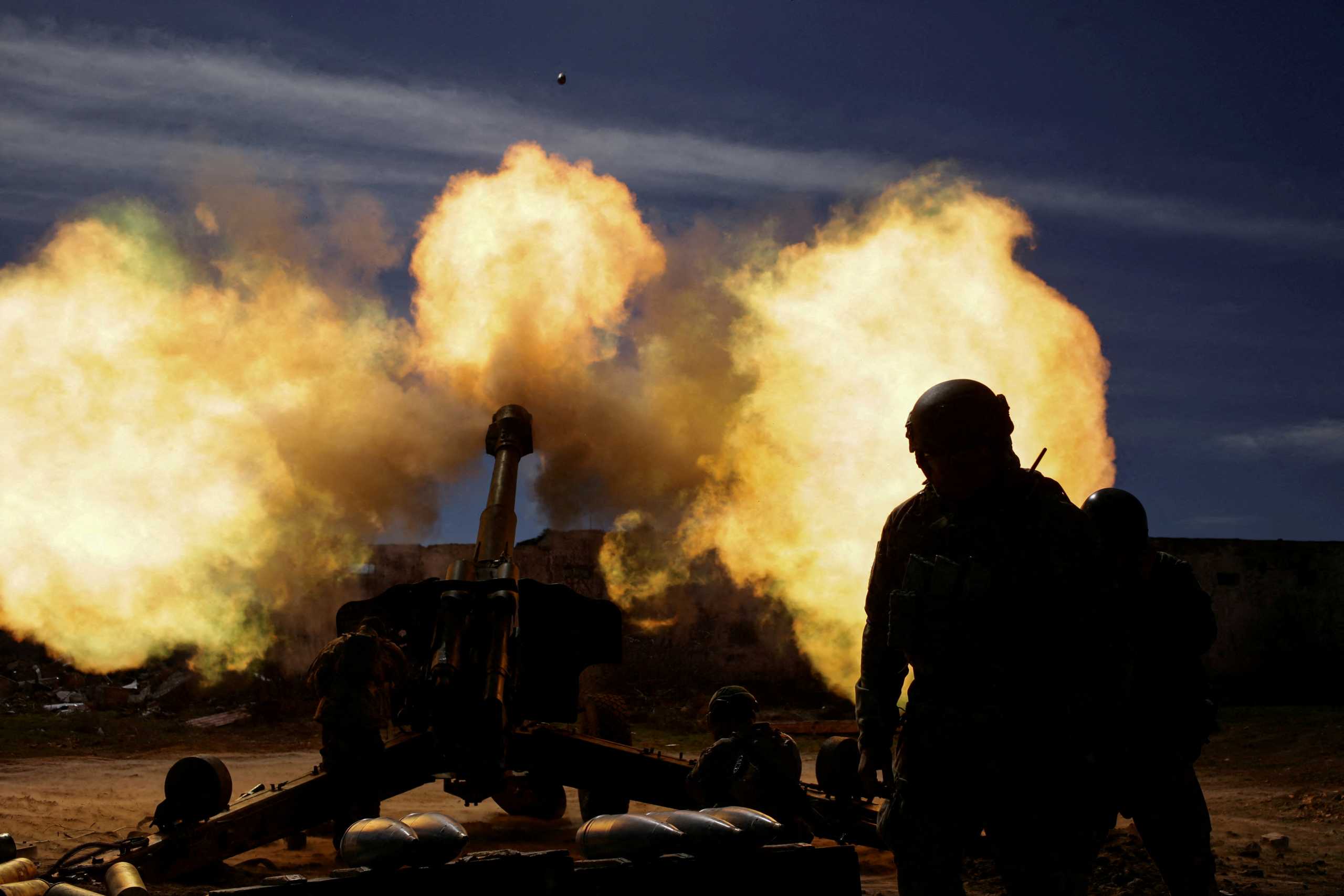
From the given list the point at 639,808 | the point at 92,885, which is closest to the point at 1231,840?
the point at 639,808

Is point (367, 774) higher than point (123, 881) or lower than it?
higher

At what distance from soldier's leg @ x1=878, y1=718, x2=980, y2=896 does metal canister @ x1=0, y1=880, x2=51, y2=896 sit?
3.34m

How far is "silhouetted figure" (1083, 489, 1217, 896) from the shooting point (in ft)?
12.9

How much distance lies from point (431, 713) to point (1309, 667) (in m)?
17.4

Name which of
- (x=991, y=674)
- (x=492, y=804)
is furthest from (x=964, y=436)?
(x=492, y=804)

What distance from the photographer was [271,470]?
48.2 ft

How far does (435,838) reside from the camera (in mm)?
3115

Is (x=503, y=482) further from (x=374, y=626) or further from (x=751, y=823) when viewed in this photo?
(x=751, y=823)

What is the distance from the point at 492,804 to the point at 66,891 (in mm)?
5421

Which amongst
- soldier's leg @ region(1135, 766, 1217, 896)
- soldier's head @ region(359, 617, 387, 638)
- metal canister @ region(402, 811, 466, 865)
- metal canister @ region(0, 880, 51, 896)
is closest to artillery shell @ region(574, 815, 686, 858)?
metal canister @ region(402, 811, 466, 865)

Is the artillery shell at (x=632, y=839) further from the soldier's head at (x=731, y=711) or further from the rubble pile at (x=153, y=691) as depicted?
the rubble pile at (x=153, y=691)

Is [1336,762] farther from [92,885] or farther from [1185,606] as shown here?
[92,885]

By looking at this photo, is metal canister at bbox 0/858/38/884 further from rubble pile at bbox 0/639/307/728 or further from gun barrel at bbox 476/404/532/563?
rubble pile at bbox 0/639/307/728

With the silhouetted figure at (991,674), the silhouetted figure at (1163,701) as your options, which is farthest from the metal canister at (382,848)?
the silhouetted figure at (1163,701)
